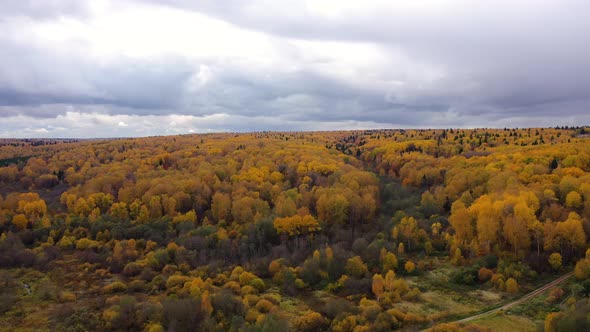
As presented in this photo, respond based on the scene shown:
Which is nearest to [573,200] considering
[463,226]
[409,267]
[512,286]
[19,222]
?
[463,226]

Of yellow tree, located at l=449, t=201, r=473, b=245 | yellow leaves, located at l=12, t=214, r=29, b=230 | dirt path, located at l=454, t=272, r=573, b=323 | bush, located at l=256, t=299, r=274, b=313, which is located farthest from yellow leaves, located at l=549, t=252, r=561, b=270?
yellow leaves, located at l=12, t=214, r=29, b=230

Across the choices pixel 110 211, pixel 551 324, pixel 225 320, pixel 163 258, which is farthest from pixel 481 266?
pixel 110 211

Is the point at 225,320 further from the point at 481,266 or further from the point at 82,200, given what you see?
the point at 82,200

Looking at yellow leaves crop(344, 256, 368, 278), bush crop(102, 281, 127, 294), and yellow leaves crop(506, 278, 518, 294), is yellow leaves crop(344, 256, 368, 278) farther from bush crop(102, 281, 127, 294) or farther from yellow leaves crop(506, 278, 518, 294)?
bush crop(102, 281, 127, 294)

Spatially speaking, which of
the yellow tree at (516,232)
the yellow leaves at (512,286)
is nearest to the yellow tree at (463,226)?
the yellow tree at (516,232)

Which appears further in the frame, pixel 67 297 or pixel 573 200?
pixel 573 200

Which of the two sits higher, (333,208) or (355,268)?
(333,208)

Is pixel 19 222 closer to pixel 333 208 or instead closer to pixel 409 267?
pixel 333 208
